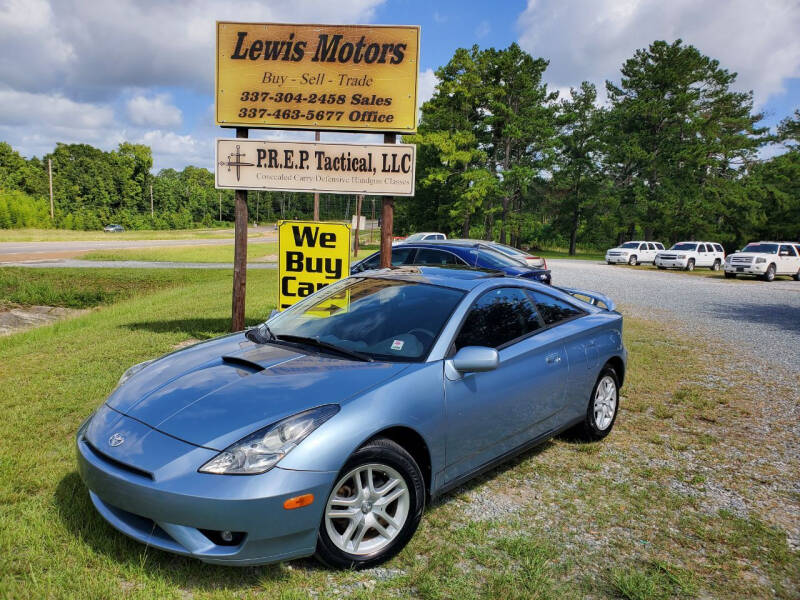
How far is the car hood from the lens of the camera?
263 centimetres

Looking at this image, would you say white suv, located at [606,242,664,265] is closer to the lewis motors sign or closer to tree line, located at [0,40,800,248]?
tree line, located at [0,40,800,248]

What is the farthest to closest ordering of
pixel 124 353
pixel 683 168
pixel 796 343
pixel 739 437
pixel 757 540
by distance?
pixel 683 168, pixel 796 343, pixel 124 353, pixel 739 437, pixel 757 540

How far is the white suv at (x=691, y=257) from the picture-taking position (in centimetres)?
3206

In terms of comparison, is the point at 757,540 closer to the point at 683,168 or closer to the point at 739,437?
the point at 739,437

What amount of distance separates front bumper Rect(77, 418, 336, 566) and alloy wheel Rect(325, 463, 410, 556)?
16 centimetres

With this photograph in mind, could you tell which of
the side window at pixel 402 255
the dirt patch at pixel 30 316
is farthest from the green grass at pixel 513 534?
the side window at pixel 402 255

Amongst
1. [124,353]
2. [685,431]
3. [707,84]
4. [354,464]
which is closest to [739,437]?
[685,431]

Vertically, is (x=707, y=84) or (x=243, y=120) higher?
(x=707, y=84)

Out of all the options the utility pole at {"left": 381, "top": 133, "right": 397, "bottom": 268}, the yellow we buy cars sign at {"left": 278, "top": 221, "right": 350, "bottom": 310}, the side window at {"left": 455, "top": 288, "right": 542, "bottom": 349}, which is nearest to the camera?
the side window at {"left": 455, "top": 288, "right": 542, "bottom": 349}

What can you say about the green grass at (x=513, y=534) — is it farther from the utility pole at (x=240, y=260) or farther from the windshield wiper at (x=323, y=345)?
the utility pole at (x=240, y=260)

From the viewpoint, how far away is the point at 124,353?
696cm

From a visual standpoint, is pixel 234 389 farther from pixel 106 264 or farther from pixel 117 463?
pixel 106 264

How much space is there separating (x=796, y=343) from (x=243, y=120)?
388 inches

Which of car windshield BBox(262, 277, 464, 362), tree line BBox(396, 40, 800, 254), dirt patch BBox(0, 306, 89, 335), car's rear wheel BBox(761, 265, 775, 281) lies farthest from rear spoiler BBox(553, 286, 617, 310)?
tree line BBox(396, 40, 800, 254)
